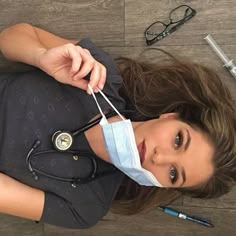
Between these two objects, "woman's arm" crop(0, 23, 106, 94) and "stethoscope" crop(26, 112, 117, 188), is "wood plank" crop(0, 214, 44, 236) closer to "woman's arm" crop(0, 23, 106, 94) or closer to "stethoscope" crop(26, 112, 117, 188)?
"stethoscope" crop(26, 112, 117, 188)

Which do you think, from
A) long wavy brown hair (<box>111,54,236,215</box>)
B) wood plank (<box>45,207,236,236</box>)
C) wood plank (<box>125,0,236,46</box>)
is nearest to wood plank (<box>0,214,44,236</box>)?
wood plank (<box>45,207,236,236</box>)

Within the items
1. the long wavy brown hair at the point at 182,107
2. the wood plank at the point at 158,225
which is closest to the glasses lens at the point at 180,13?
the long wavy brown hair at the point at 182,107

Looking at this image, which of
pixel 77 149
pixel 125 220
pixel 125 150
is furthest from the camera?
pixel 125 220

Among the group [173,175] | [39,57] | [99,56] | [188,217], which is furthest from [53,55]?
[188,217]

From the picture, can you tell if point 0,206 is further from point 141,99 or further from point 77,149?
point 141,99

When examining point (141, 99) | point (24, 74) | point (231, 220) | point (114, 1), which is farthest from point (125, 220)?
point (114, 1)

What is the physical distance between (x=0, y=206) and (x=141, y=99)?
0.45 m

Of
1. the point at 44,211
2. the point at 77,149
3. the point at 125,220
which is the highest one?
the point at 77,149

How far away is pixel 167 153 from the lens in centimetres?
97

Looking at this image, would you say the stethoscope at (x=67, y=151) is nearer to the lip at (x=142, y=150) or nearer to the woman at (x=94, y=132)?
the woman at (x=94, y=132)

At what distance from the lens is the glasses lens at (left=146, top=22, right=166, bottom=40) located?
3.93ft

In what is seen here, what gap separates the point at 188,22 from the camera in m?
1.19

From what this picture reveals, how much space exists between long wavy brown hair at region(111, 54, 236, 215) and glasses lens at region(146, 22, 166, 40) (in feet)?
0.26

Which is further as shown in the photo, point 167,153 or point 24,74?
point 24,74
